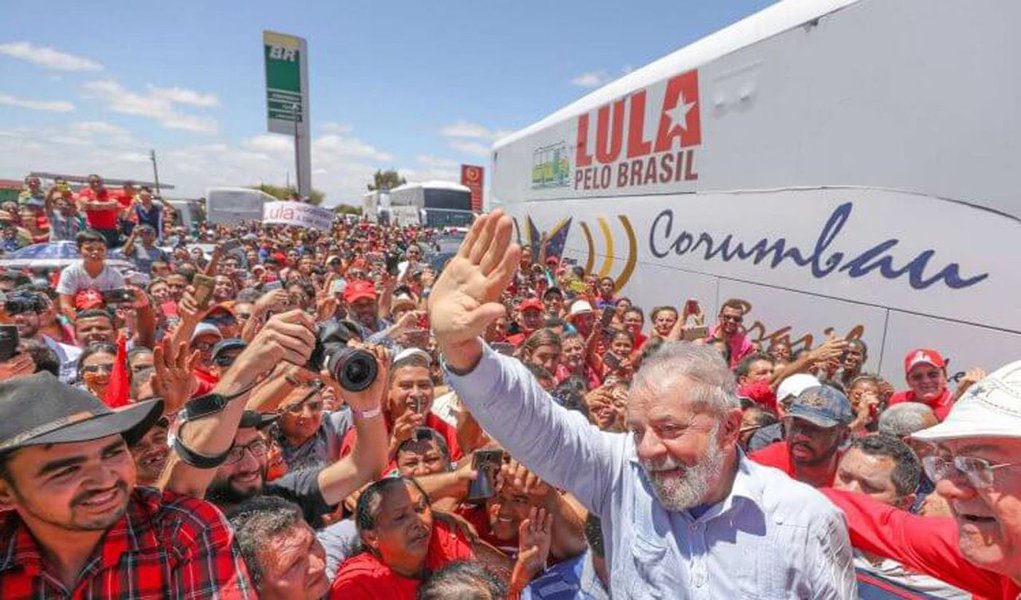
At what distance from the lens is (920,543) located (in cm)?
156

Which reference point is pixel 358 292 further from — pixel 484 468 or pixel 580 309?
pixel 484 468

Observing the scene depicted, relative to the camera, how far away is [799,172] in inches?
215

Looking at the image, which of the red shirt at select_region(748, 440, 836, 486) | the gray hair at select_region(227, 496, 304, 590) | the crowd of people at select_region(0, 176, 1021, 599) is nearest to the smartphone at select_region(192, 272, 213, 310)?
the crowd of people at select_region(0, 176, 1021, 599)

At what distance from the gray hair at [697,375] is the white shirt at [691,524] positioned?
0.64 ft

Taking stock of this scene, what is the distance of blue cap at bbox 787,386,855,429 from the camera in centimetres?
249

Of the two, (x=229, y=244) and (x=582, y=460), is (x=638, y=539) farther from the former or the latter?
(x=229, y=244)

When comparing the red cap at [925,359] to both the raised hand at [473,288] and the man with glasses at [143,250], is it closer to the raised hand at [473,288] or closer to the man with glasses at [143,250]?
the raised hand at [473,288]

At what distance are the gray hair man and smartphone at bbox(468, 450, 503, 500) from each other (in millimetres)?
898

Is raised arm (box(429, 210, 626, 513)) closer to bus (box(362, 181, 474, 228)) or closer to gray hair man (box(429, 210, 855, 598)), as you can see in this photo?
gray hair man (box(429, 210, 855, 598))

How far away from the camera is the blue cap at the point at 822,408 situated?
8.16 ft

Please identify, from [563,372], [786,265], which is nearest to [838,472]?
[563,372]

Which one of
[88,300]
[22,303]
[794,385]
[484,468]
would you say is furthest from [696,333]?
[88,300]

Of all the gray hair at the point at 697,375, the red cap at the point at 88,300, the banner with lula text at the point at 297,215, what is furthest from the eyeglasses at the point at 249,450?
the banner with lula text at the point at 297,215

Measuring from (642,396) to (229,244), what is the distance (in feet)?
26.7
